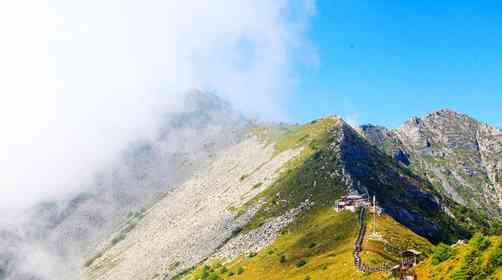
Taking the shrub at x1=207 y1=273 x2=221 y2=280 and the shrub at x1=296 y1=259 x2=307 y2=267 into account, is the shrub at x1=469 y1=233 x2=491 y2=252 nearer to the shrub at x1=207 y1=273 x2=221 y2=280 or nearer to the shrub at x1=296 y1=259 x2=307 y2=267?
the shrub at x1=296 y1=259 x2=307 y2=267

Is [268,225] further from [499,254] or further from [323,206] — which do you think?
[499,254]

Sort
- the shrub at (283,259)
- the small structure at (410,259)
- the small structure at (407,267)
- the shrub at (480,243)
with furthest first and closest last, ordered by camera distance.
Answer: the shrub at (283,259) < the small structure at (410,259) < the small structure at (407,267) < the shrub at (480,243)

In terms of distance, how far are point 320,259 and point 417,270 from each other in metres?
58.8

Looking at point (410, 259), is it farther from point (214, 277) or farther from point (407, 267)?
point (214, 277)

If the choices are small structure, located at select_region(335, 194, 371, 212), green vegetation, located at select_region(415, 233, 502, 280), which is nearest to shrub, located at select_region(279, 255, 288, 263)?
small structure, located at select_region(335, 194, 371, 212)

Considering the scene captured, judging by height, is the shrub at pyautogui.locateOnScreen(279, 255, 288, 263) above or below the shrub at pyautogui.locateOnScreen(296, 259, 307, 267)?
above

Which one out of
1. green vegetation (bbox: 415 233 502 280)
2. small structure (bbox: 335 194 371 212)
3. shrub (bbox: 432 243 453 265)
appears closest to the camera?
green vegetation (bbox: 415 233 502 280)

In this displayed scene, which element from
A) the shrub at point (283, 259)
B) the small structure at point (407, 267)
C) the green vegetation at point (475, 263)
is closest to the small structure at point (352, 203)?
the shrub at point (283, 259)

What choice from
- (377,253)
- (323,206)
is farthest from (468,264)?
(323,206)

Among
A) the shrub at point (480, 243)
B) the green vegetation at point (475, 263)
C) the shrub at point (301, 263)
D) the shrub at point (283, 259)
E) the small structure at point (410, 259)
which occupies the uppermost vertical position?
the shrub at point (283, 259)

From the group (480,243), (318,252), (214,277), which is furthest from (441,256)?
(214,277)

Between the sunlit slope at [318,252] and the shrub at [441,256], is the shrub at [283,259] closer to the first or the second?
the sunlit slope at [318,252]

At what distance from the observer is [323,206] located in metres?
193

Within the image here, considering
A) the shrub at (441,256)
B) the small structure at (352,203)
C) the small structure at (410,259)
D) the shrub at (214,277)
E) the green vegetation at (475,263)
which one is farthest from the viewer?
the small structure at (352,203)
